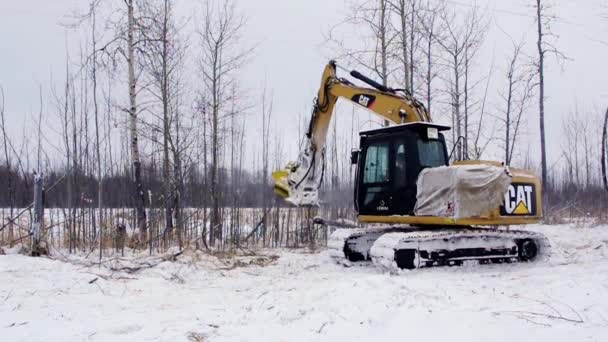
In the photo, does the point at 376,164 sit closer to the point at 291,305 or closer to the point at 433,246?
the point at 433,246

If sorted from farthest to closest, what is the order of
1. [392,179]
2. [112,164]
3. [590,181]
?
[590,181]
[112,164]
[392,179]

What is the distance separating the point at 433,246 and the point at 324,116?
11.4 ft

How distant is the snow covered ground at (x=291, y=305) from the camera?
18.4 feet

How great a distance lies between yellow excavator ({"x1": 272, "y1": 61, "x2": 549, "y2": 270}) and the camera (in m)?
9.84

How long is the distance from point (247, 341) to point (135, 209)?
8.61 m

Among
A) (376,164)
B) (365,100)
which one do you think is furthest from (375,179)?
(365,100)

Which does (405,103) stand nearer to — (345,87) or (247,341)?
(345,87)

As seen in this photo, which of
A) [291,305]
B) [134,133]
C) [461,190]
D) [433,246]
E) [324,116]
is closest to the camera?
[291,305]

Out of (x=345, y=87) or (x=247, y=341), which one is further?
(x=345, y=87)

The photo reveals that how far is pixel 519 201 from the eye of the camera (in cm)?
1051

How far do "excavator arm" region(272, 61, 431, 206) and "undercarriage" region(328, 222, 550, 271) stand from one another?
120cm

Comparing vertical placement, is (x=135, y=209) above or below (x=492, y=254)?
above

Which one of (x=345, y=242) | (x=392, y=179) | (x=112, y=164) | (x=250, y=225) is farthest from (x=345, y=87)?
(x=112, y=164)

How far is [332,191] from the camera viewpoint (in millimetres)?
17016
